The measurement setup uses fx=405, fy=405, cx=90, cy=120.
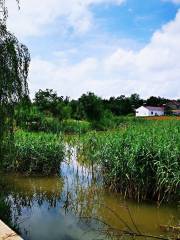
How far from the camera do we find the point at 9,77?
778cm

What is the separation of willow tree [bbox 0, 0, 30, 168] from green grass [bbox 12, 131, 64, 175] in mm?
4306

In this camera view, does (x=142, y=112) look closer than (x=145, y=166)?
No

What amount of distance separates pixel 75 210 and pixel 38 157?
3.62 m

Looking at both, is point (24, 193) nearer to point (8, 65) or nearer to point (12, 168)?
point (12, 168)

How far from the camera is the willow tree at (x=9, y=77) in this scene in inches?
305

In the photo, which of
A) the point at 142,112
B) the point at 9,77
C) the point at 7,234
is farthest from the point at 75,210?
the point at 142,112

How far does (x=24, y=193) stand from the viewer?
36.3 ft

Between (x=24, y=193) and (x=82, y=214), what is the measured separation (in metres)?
2.57

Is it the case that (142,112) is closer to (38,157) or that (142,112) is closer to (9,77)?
(38,157)

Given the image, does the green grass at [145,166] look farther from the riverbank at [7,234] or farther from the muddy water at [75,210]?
the riverbank at [7,234]

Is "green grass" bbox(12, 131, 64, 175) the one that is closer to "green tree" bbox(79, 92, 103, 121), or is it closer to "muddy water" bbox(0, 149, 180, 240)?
"muddy water" bbox(0, 149, 180, 240)

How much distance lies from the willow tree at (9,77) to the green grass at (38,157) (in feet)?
14.1

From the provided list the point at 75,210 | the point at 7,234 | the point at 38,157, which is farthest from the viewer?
the point at 38,157

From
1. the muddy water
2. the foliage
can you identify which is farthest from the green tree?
the muddy water
